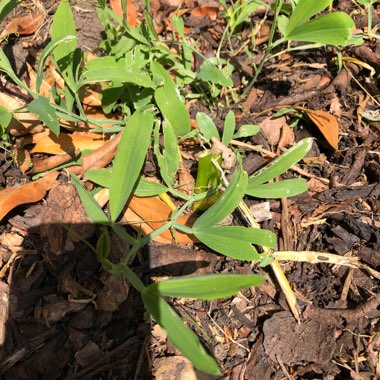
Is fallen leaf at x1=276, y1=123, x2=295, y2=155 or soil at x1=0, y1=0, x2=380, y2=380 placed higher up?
fallen leaf at x1=276, y1=123, x2=295, y2=155

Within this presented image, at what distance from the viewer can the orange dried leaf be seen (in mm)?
1565

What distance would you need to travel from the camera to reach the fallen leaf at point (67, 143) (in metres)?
1.53

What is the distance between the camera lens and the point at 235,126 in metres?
1.64

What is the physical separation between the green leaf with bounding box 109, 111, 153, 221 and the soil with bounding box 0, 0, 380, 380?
22 cm

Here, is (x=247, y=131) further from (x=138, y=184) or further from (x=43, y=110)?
(x=43, y=110)

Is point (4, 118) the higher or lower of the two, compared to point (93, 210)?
higher

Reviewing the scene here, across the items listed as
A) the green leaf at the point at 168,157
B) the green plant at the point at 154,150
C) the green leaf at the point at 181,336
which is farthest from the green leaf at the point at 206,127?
the green leaf at the point at 181,336

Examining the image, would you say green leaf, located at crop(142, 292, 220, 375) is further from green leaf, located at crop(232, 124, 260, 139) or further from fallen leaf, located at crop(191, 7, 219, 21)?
fallen leaf, located at crop(191, 7, 219, 21)

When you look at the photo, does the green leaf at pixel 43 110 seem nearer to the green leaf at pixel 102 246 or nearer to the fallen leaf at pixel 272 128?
the green leaf at pixel 102 246

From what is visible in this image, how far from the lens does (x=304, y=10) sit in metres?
1.40

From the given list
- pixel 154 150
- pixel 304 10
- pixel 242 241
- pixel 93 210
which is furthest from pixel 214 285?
pixel 304 10

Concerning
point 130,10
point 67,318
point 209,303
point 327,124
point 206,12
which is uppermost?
point 130,10

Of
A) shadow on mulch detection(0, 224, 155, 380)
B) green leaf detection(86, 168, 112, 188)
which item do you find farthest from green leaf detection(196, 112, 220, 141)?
shadow on mulch detection(0, 224, 155, 380)

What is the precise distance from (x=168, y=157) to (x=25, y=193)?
0.45 meters
